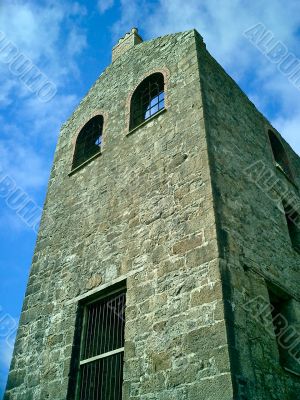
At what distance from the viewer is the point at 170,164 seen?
662cm

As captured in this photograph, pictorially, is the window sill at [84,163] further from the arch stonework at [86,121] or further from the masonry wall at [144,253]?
the arch stonework at [86,121]

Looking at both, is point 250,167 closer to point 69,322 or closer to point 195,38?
point 195,38

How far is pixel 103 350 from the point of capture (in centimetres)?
595

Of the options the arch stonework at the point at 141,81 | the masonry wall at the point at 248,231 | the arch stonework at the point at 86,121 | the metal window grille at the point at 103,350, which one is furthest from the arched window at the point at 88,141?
the metal window grille at the point at 103,350

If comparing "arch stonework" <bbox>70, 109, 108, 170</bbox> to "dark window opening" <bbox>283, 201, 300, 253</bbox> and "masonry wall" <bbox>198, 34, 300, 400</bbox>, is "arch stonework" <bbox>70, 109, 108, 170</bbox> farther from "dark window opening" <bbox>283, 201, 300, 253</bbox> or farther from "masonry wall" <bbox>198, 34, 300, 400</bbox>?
"dark window opening" <bbox>283, 201, 300, 253</bbox>

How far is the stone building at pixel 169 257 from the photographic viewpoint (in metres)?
4.76

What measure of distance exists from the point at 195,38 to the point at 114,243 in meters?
4.61

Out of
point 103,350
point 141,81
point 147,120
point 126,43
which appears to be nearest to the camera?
point 103,350

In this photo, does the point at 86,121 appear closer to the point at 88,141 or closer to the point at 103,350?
the point at 88,141

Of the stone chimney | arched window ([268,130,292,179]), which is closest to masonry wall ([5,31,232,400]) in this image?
the stone chimney

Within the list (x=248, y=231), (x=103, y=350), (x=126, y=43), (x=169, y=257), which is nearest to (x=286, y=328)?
(x=248, y=231)

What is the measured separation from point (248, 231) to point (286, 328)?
152 cm

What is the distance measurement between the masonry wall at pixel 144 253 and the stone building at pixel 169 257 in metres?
0.02

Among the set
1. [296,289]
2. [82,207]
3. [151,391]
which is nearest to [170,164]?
[82,207]
